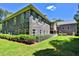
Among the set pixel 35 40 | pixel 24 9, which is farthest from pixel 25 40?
pixel 24 9

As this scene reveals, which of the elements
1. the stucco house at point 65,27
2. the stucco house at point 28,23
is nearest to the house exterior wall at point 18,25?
the stucco house at point 28,23

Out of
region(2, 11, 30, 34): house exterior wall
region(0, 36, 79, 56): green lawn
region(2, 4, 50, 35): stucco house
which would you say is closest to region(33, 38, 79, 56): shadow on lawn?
region(0, 36, 79, 56): green lawn

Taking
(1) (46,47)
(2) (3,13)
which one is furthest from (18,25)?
(1) (46,47)

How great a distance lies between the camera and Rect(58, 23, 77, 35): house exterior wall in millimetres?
4270

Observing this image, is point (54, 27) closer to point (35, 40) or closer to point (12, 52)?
point (35, 40)

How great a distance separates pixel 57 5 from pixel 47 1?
0.16 meters

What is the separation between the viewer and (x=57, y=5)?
4.16 m

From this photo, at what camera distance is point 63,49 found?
4207mm

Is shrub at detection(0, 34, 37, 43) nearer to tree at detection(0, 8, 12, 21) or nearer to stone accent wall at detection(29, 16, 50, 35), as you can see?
stone accent wall at detection(29, 16, 50, 35)

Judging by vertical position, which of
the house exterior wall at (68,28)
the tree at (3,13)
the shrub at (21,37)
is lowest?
the shrub at (21,37)

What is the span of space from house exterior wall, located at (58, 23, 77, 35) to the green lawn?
80mm

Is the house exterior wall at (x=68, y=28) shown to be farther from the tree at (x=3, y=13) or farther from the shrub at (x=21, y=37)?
the tree at (x=3, y=13)

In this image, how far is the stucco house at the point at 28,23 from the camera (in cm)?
426

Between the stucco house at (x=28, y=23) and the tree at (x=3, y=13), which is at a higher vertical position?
the tree at (x=3, y=13)
